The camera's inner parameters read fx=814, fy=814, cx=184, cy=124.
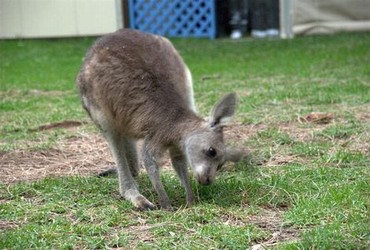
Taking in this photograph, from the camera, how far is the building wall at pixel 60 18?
17984 mm

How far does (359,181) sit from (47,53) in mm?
11272

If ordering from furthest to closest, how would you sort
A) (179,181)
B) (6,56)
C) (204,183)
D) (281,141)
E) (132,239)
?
1. (6,56)
2. (281,141)
3. (179,181)
4. (204,183)
5. (132,239)

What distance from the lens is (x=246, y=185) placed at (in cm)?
562

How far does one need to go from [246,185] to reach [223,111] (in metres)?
0.67

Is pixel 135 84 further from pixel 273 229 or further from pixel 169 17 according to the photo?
pixel 169 17

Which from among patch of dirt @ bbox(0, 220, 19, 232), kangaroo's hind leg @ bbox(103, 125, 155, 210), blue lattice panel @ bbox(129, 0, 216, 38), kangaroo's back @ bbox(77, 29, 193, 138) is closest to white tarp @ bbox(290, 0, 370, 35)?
blue lattice panel @ bbox(129, 0, 216, 38)

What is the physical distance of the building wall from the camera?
1798 cm

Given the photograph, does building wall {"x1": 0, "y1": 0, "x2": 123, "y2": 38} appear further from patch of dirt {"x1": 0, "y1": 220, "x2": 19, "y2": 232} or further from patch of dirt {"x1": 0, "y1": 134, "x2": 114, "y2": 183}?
patch of dirt {"x1": 0, "y1": 220, "x2": 19, "y2": 232}

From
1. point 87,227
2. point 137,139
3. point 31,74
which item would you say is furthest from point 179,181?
point 31,74

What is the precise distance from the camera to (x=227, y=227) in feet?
15.4

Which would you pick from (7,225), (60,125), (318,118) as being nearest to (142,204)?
(7,225)

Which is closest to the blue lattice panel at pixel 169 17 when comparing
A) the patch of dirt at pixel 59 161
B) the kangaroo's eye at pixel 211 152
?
the patch of dirt at pixel 59 161

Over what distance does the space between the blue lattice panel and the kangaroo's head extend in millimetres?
12591

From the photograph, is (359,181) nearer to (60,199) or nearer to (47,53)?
(60,199)
